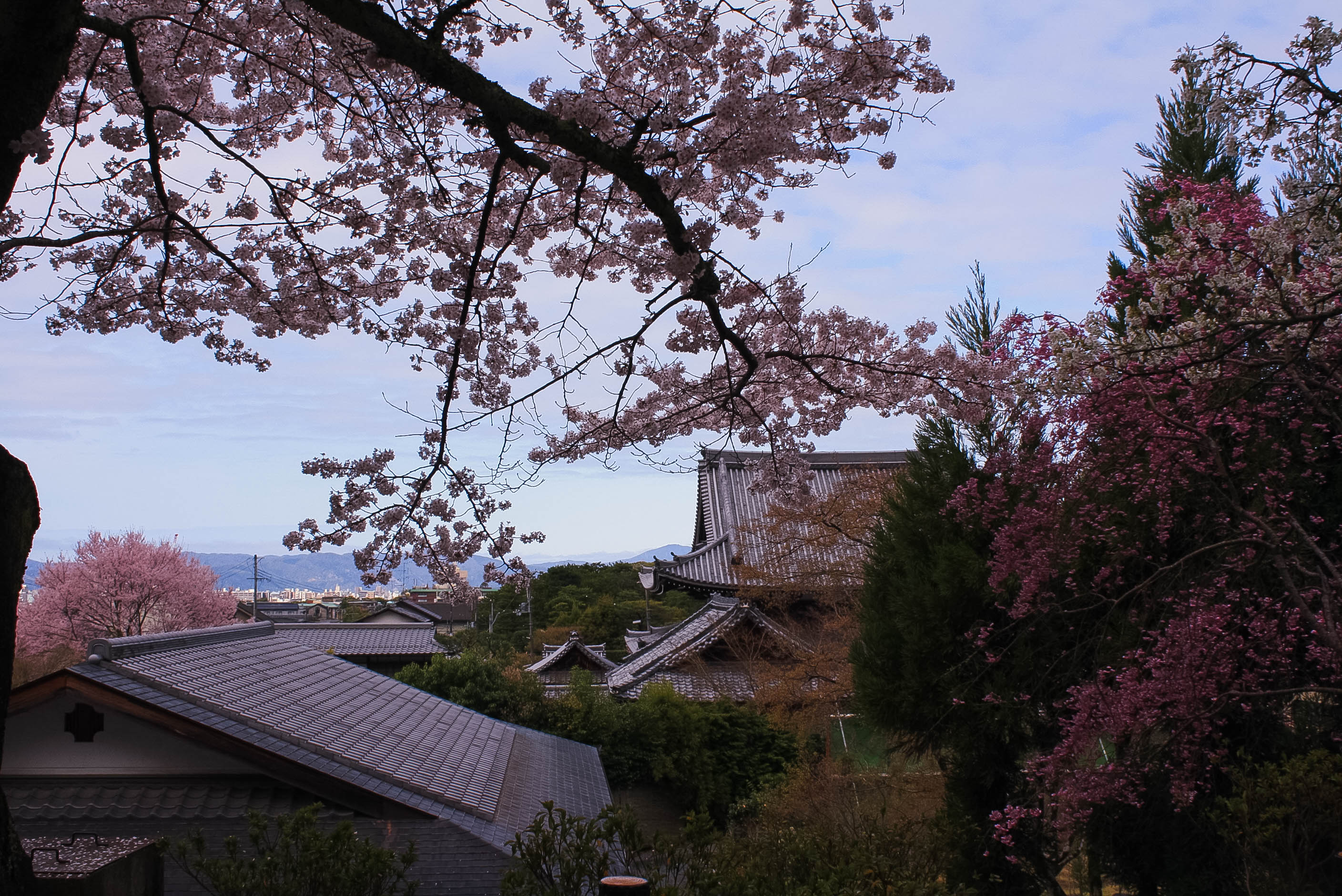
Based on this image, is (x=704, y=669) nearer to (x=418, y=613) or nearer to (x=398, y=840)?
(x=398, y=840)

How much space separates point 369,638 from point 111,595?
25.3 ft

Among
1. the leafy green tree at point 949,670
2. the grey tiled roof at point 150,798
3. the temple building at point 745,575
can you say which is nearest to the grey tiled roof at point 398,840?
the grey tiled roof at point 150,798

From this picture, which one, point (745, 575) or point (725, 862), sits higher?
point (745, 575)

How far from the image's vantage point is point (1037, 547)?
219 inches

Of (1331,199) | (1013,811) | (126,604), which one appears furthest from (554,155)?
(126,604)

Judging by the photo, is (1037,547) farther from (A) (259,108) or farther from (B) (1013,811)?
(A) (259,108)

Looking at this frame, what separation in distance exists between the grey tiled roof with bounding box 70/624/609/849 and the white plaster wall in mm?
192

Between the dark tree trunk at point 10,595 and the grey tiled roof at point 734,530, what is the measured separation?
12030 mm

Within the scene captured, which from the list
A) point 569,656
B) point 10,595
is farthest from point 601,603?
point 10,595

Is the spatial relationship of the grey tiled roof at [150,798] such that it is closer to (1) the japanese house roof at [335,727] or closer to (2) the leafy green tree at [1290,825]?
(1) the japanese house roof at [335,727]

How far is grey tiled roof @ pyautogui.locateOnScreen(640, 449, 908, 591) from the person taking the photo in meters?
16.4

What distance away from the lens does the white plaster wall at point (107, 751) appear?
17.8 feet

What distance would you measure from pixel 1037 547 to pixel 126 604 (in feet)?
93.5

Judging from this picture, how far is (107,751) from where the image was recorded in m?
5.45
